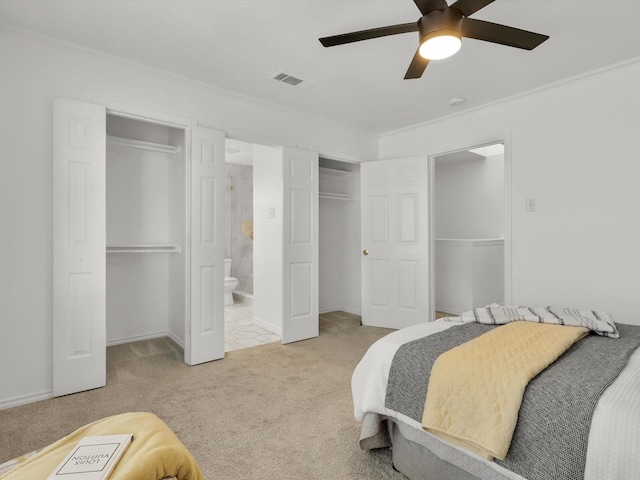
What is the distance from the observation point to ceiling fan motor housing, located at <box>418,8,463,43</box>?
1.71m

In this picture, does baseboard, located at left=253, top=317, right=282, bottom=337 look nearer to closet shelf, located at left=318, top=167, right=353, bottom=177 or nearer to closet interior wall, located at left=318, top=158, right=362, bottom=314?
closet interior wall, located at left=318, top=158, right=362, bottom=314

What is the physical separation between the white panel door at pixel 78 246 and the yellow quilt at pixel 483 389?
250 cm

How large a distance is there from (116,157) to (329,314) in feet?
10.9

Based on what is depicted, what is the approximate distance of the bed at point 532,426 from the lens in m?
1.10

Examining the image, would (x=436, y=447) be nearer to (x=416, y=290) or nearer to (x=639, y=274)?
(x=639, y=274)

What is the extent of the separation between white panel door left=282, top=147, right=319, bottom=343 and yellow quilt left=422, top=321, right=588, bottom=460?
2494 millimetres

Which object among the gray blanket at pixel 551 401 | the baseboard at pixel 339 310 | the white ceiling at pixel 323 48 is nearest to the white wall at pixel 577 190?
the white ceiling at pixel 323 48

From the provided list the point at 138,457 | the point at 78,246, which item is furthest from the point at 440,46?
the point at 78,246

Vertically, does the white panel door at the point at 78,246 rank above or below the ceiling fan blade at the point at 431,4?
below

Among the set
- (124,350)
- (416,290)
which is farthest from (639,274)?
(124,350)

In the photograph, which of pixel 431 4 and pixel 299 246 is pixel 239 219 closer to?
pixel 299 246

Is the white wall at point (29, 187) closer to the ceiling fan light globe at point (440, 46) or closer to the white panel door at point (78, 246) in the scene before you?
the white panel door at point (78, 246)

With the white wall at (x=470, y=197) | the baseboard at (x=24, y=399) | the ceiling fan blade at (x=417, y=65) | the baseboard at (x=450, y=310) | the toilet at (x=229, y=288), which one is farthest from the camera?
the toilet at (x=229, y=288)

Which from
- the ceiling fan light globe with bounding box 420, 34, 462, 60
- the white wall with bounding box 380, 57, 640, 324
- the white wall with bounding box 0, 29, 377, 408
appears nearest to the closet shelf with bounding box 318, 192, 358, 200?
the white wall with bounding box 380, 57, 640, 324
